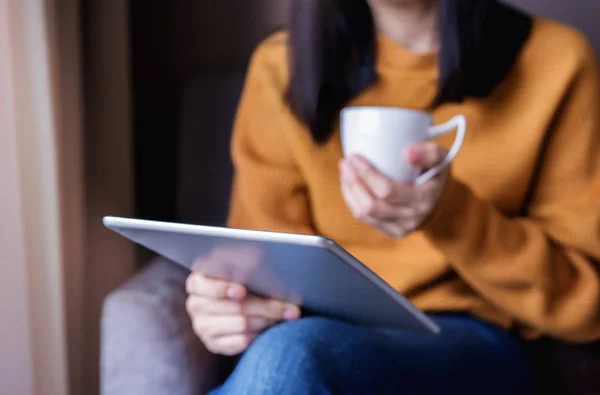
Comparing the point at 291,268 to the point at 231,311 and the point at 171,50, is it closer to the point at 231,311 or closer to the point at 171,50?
the point at 231,311

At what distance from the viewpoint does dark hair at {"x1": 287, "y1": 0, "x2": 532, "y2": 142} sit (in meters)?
0.72

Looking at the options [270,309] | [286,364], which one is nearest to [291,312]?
[270,309]

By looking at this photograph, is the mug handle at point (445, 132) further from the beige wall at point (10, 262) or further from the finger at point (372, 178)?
the beige wall at point (10, 262)

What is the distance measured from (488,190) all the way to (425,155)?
0.28m

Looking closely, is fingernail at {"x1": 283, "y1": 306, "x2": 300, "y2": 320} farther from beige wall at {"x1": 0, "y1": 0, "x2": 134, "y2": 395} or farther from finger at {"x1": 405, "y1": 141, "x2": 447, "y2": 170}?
beige wall at {"x1": 0, "y1": 0, "x2": 134, "y2": 395}

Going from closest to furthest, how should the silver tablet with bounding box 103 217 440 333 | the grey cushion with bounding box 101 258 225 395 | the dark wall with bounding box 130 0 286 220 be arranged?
the silver tablet with bounding box 103 217 440 333 < the grey cushion with bounding box 101 258 225 395 < the dark wall with bounding box 130 0 286 220

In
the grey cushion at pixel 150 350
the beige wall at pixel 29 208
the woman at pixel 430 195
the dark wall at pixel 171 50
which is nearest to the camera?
the woman at pixel 430 195

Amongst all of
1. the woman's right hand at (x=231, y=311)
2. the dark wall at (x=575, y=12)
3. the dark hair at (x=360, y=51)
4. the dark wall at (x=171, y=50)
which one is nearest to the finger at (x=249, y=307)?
the woman's right hand at (x=231, y=311)

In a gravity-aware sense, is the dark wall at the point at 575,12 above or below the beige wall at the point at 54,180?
above

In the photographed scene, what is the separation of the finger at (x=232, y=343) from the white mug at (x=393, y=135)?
244 mm

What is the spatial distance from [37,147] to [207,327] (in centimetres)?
39

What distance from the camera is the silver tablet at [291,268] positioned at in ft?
1.31

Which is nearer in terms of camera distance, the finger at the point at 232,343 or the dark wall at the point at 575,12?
the finger at the point at 232,343

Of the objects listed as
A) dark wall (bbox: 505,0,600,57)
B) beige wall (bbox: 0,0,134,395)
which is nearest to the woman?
beige wall (bbox: 0,0,134,395)
